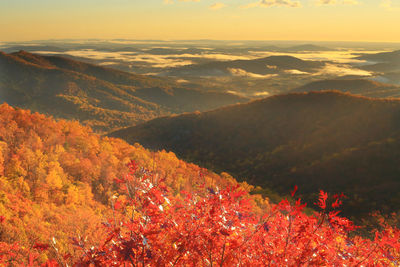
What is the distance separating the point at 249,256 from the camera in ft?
22.9

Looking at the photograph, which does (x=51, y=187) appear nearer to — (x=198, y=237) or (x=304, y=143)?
(x=198, y=237)

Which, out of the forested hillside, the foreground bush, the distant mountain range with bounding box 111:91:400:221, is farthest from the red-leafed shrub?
the distant mountain range with bounding box 111:91:400:221

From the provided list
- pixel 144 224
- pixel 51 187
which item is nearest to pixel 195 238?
pixel 144 224

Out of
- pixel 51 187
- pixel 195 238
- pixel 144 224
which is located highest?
pixel 144 224

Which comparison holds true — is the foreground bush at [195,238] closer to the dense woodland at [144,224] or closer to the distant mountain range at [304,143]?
the dense woodland at [144,224]

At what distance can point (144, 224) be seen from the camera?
6211 mm

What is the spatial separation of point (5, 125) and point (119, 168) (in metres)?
13.5

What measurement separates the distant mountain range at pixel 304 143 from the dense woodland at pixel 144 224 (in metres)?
37.3

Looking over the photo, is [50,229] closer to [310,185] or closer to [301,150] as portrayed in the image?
[310,185]

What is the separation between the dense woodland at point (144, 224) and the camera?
5770mm

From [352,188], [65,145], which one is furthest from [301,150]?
[65,145]

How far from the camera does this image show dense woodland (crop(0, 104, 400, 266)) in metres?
5.77

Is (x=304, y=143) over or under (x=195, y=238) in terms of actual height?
under

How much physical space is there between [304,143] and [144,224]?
2899 inches
